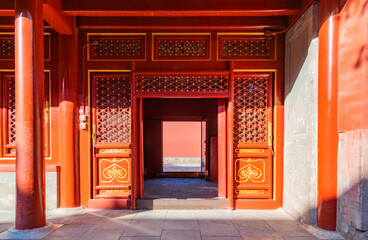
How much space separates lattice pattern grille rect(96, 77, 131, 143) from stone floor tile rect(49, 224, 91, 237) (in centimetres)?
145

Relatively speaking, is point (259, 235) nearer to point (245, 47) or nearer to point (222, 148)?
point (222, 148)

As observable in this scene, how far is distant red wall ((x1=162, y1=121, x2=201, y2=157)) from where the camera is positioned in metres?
12.5

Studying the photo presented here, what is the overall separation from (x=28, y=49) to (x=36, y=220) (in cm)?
214

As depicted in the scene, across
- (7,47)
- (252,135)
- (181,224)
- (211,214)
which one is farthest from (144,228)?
(7,47)

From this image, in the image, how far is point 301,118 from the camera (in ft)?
12.4

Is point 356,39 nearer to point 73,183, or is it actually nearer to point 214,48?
point 214,48

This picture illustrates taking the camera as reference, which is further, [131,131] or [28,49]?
[131,131]

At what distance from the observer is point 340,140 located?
3109 millimetres

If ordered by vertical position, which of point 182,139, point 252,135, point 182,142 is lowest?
point 182,142

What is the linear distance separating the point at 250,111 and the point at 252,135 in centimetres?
42

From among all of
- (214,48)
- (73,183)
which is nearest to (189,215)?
(73,183)

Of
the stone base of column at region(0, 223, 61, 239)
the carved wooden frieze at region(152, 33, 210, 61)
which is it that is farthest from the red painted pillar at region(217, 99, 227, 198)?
the stone base of column at region(0, 223, 61, 239)

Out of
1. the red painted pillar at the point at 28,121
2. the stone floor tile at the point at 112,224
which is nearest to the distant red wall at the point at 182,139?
the stone floor tile at the point at 112,224

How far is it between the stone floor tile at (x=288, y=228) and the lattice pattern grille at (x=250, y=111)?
1.35 m
